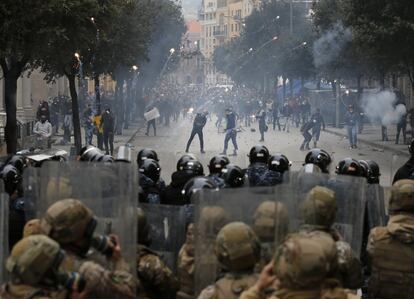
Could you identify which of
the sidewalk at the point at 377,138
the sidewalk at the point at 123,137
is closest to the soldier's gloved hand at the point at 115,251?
the sidewalk at the point at 377,138

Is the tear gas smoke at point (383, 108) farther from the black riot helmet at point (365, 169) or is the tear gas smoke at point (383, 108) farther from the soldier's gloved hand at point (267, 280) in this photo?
the soldier's gloved hand at point (267, 280)

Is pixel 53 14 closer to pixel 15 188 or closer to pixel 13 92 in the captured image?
pixel 13 92

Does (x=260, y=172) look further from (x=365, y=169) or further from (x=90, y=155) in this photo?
(x=90, y=155)

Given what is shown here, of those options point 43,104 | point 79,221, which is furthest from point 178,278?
point 43,104

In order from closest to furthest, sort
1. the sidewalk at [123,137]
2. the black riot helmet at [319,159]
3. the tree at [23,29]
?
the black riot helmet at [319,159]
the tree at [23,29]
the sidewalk at [123,137]

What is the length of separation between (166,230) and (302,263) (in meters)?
2.61

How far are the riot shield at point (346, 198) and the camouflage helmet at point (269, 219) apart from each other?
2.62 ft

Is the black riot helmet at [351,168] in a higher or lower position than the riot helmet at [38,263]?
higher

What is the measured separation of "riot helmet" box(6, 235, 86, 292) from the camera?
4.37 meters

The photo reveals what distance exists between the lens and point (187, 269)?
6062mm

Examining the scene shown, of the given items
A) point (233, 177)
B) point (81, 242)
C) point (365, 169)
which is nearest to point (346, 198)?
point (81, 242)

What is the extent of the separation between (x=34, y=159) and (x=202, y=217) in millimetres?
6448

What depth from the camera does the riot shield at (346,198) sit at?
6234 millimetres

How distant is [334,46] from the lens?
45938 millimetres
